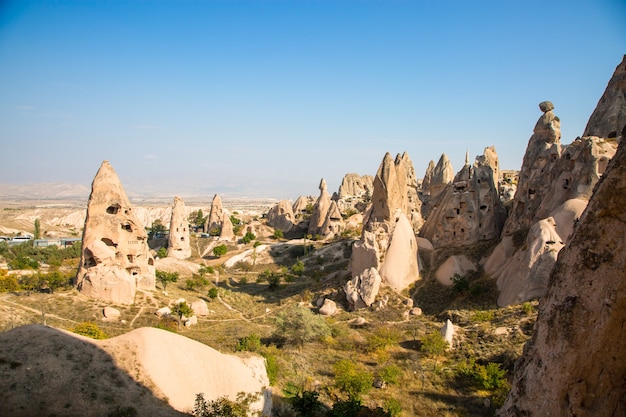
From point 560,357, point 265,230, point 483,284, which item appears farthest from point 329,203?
point 560,357

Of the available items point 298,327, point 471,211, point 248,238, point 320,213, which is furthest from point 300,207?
point 298,327

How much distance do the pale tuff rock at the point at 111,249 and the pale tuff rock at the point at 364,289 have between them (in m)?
15.0

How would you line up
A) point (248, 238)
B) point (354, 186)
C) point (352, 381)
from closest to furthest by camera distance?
point (352, 381) < point (248, 238) < point (354, 186)

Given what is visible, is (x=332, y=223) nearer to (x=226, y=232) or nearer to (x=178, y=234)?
(x=226, y=232)

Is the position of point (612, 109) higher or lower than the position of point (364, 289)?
higher

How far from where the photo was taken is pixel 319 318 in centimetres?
2305

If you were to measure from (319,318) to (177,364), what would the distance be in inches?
477

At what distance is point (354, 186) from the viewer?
304ft

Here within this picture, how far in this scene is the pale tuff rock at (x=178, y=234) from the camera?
2120 inches

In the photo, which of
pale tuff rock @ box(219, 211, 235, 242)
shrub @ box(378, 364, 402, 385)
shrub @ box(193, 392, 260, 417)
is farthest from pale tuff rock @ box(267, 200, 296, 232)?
shrub @ box(193, 392, 260, 417)

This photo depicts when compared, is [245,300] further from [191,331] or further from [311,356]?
[311,356]

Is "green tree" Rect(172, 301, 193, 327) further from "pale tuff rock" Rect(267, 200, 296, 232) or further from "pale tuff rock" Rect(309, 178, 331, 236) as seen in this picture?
"pale tuff rock" Rect(267, 200, 296, 232)

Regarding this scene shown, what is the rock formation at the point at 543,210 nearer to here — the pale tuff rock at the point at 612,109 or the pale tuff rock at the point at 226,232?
the pale tuff rock at the point at 612,109

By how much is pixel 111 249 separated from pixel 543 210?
29600 millimetres
